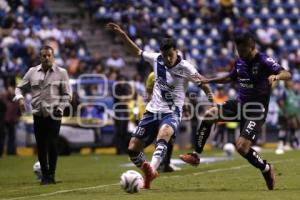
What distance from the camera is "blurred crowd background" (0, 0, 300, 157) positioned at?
26156 millimetres

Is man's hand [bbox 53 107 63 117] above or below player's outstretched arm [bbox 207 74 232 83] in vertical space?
below

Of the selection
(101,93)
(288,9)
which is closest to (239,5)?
(288,9)

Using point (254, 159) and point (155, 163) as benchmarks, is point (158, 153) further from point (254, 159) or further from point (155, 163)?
point (254, 159)

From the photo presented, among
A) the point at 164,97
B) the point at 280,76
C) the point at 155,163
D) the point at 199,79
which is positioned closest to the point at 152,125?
the point at 164,97

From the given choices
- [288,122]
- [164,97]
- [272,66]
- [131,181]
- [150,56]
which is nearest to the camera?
[131,181]

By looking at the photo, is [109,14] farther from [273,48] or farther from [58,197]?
[58,197]

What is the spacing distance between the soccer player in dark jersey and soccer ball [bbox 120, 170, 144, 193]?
48.1 inches

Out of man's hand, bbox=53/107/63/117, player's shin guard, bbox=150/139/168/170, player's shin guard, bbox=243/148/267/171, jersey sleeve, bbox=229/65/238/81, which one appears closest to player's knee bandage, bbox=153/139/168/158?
player's shin guard, bbox=150/139/168/170

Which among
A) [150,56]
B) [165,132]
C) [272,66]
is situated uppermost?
[150,56]

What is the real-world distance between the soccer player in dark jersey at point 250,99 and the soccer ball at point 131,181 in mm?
1223

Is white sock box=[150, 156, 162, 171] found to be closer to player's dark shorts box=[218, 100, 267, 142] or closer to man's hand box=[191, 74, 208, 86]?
player's dark shorts box=[218, 100, 267, 142]

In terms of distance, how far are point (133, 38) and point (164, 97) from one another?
60.8ft

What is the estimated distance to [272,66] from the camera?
39.1ft

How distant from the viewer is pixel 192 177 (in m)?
14.9
